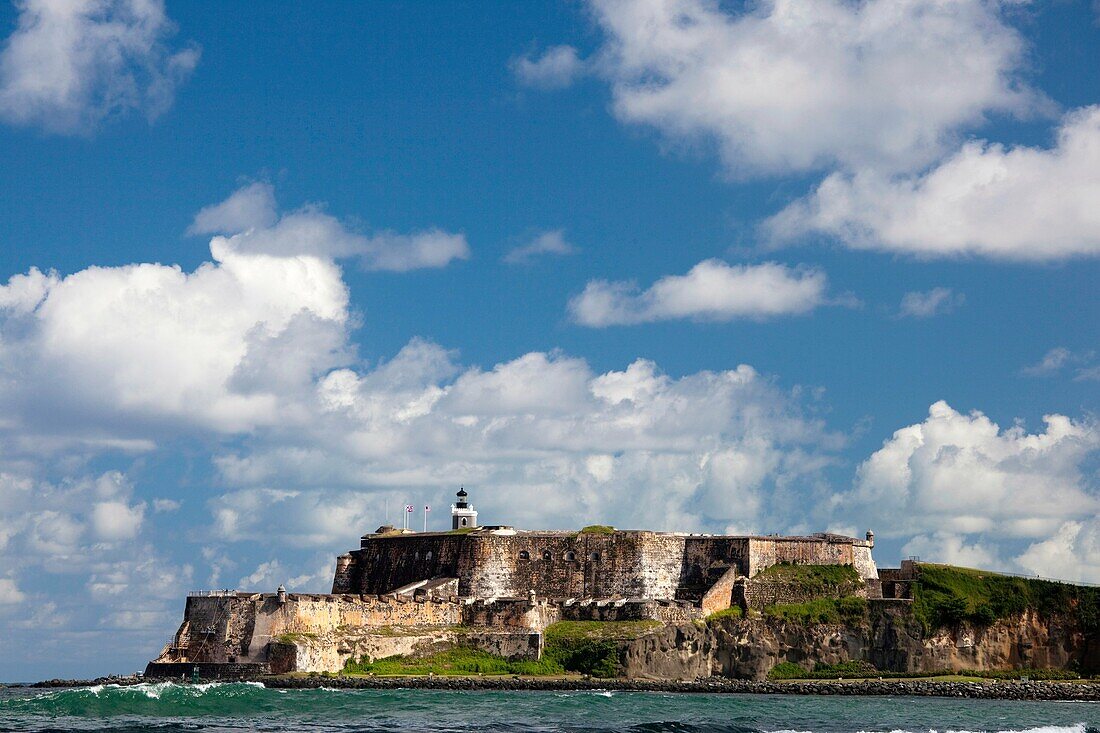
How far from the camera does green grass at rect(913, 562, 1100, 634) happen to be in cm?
7469

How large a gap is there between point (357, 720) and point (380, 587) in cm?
3406

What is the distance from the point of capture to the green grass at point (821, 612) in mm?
74375

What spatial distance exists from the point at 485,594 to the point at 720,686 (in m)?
15.6

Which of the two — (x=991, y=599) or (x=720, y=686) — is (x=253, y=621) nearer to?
(x=720, y=686)

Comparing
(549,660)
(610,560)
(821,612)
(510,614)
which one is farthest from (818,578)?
(510,614)

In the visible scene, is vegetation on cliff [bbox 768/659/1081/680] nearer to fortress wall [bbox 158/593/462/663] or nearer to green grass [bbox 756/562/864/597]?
green grass [bbox 756/562/864/597]

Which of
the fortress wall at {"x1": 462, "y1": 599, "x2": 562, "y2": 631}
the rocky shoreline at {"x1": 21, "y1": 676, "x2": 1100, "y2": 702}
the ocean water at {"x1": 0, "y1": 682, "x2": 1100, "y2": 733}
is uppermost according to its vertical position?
the fortress wall at {"x1": 462, "y1": 599, "x2": 562, "y2": 631}

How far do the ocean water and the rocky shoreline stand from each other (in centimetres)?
177

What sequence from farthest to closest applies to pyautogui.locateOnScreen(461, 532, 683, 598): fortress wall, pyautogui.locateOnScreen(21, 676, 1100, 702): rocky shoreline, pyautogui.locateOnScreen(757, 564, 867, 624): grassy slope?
pyautogui.locateOnScreen(461, 532, 683, 598): fortress wall, pyautogui.locateOnScreen(757, 564, 867, 624): grassy slope, pyautogui.locateOnScreen(21, 676, 1100, 702): rocky shoreline

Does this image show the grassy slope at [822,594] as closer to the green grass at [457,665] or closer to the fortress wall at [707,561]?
the fortress wall at [707,561]

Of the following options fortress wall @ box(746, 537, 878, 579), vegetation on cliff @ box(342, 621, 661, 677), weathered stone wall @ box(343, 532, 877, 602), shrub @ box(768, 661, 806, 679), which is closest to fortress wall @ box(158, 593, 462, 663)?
vegetation on cliff @ box(342, 621, 661, 677)

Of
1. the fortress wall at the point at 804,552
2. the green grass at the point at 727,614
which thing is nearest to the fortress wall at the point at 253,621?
the green grass at the point at 727,614

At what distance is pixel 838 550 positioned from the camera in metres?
79.1

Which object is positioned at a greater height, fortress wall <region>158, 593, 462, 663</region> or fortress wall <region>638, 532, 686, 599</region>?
fortress wall <region>638, 532, 686, 599</region>
